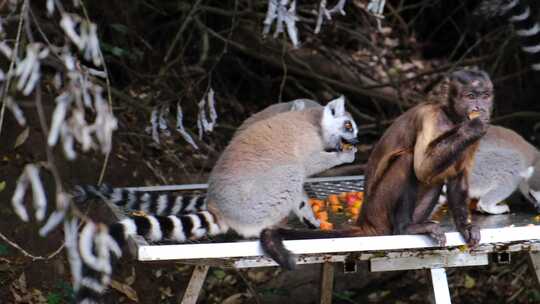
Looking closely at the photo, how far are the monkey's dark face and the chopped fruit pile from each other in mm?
1247

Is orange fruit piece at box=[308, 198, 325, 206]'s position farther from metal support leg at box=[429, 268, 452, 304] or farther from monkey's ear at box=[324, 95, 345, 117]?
metal support leg at box=[429, 268, 452, 304]

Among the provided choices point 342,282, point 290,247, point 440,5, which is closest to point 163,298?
point 342,282

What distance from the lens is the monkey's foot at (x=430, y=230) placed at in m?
4.37

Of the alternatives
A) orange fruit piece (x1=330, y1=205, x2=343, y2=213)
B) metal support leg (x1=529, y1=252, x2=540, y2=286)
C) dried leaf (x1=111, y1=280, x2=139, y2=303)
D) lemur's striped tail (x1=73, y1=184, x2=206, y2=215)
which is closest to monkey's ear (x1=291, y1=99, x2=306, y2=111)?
orange fruit piece (x1=330, y1=205, x2=343, y2=213)

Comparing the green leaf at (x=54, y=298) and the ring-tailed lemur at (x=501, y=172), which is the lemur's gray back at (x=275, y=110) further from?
the green leaf at (x=54, y=298)

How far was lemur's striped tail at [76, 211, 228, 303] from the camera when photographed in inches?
159

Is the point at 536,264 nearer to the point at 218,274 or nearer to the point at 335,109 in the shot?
the point at 335,109

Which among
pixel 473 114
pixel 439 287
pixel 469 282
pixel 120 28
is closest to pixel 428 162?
pixel 473 114

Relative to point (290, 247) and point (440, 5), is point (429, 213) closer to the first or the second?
point (290, 247)

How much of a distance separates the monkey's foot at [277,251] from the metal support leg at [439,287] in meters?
0.90

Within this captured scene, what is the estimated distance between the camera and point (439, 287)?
4660mm

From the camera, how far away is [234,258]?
4258 millimetres

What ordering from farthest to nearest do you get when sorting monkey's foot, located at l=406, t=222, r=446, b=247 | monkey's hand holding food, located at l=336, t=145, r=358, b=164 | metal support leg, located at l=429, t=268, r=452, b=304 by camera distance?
monkey's hand holding food, located at l=336, t=145, r=358, b=164 < metal support leg, located at l=429, t=268, r=452, b=304 < monkey's foot, located at l=406, t=222, r=446, b=247

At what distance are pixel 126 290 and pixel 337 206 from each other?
1733mm
